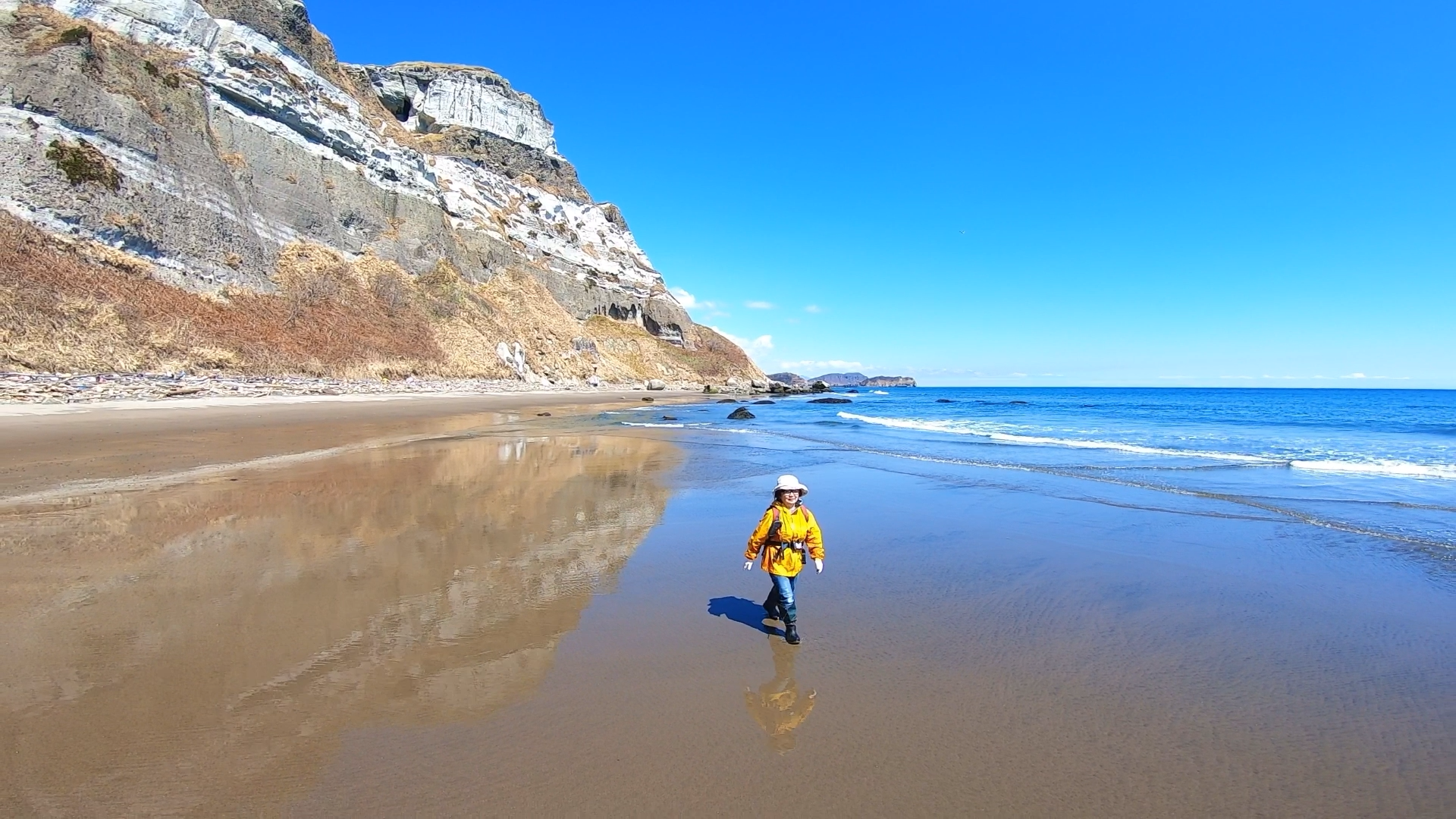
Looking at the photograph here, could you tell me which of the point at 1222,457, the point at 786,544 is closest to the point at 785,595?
the point at 786,544

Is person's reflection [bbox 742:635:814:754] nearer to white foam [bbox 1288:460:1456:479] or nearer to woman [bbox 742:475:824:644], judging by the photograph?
woman [bbox 742:475:824:644]

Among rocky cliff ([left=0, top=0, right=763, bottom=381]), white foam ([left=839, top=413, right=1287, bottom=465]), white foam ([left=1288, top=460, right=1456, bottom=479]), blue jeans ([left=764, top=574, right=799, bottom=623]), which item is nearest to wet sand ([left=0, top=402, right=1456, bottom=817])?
blue jeans ([left=764, top=574, right=799, bottom=623])

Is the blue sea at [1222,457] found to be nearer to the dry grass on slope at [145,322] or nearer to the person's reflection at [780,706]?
the person's reflection at [780,706]

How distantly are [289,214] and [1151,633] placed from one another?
48.7m

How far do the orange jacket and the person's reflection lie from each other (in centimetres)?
78

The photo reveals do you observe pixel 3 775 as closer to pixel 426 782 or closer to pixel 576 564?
pixel 426 782

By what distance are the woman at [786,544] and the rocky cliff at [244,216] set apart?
A: 26.3 m

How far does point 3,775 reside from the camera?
289 centimetres

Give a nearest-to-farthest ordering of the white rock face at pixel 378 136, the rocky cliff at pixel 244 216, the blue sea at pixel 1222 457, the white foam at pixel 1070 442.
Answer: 1. the blue sea at pixel 1222 457
2. the white foam at pixel 1070 442
3. the rocky cliff at pixel 244 216
4. the white rock face at pixel 378 136

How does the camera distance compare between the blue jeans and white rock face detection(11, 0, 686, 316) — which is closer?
the blue jeans

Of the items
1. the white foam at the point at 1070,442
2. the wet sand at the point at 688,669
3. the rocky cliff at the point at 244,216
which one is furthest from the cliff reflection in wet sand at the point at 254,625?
the rocky cliff at the point at 244,216

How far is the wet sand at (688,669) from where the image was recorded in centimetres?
301

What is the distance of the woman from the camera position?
4.93 metres

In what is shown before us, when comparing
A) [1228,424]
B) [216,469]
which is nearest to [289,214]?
[216,469]
